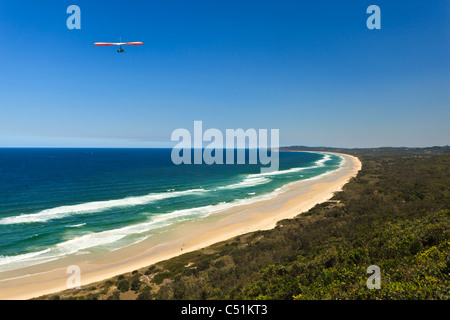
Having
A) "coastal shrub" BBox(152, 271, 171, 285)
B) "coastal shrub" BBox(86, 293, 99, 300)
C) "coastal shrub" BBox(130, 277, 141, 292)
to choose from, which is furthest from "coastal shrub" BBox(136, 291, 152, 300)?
"coastal shrub" BBox(86, 293, 99, 300)

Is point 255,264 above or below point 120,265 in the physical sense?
above

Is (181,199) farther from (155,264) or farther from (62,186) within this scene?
(62,186)

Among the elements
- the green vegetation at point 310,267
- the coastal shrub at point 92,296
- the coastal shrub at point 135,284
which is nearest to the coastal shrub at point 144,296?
the green vegetation at point 310,267

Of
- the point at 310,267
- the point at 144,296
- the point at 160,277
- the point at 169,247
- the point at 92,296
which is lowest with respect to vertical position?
the point at 169,247

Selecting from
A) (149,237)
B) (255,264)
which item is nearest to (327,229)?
(255,264)

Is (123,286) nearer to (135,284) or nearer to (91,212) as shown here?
(135,284)

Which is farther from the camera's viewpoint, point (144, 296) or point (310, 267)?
point (144, 296)

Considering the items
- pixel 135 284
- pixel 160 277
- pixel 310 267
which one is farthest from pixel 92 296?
pixel 310 267
